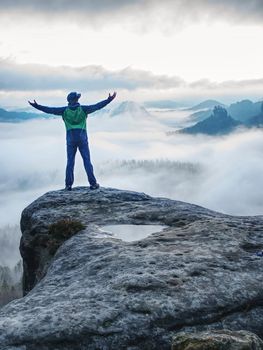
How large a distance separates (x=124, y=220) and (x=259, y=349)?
14272 millimetres

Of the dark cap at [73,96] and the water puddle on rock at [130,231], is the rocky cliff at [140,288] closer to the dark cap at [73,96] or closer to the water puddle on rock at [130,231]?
the water puddle on rock at [130,231]

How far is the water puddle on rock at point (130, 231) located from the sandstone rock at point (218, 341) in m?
10.4

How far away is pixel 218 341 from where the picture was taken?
11109 millimetres

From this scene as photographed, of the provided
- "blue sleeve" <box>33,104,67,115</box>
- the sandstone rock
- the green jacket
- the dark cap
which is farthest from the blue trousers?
the sandstone rock

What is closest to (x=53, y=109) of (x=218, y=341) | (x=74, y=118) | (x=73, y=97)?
(x=74, y=118)

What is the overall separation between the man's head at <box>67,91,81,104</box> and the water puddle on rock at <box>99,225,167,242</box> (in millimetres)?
10518

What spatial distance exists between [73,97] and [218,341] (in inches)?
898

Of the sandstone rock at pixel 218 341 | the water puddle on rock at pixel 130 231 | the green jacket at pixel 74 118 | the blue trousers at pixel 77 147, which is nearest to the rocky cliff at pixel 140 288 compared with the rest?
the water puddle on rock at pixel 130 231

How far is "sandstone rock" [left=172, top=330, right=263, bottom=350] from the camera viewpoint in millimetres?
11039

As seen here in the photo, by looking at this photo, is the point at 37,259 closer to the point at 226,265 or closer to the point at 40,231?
the point at 40,231

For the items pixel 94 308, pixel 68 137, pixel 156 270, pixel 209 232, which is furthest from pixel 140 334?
pixel 68 137

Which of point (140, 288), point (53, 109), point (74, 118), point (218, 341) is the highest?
point (53, 109)

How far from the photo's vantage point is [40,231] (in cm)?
2591

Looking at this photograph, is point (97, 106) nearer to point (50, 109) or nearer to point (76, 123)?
point (76, 123)
